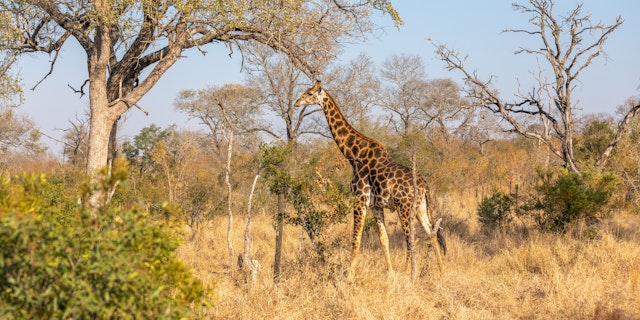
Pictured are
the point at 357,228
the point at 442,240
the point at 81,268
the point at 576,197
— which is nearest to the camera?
the point at 81,268

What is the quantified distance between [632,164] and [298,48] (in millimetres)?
8050

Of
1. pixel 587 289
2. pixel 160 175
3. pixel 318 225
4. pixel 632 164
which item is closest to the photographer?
pixel 587 289

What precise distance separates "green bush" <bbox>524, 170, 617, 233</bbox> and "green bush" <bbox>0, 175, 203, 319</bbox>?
24.0ft

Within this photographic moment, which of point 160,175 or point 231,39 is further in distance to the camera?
point 160,175

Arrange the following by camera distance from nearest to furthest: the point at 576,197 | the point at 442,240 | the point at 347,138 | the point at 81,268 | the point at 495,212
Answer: the point at 81,268 → the point at 442,240 → the point at 347,138 → the point at 576,197 → the point at 495,212

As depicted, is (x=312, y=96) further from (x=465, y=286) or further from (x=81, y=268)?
(x=81, y=268)

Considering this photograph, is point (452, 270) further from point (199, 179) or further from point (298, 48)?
point (199, 179)

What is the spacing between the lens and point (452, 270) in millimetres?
7793

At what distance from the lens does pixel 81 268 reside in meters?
3.22

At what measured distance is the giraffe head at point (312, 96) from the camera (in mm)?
8711

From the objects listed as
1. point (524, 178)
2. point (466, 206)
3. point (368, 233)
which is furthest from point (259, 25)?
point (524, 178)

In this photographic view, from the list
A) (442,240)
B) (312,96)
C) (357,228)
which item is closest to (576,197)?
(442,240)

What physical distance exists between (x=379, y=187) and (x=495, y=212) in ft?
14.6

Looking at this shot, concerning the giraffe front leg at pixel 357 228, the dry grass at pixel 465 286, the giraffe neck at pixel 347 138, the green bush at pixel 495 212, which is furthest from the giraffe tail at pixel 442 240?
the green bush at pixel 495 212
